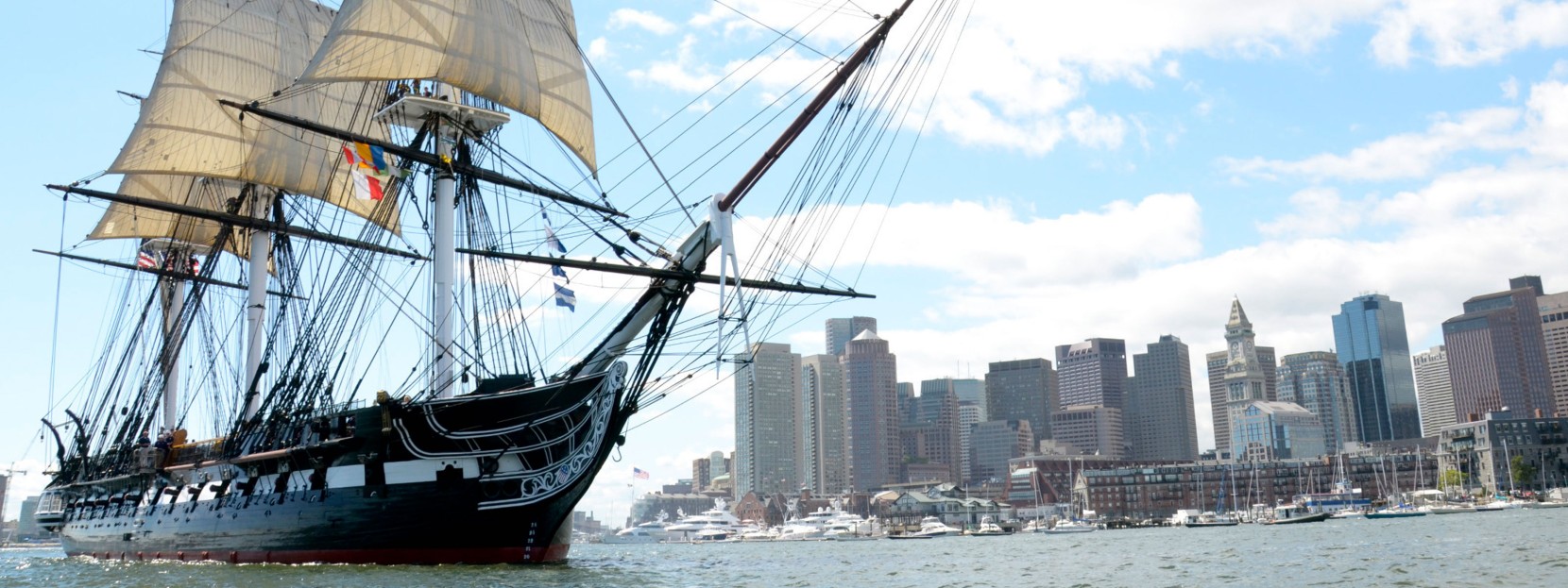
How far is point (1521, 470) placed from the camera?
182 meters

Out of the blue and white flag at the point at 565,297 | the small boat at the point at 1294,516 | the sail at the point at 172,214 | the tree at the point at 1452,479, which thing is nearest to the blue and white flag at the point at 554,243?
the blue and white flag at the point at 565,297

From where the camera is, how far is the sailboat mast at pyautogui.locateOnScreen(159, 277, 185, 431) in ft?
197

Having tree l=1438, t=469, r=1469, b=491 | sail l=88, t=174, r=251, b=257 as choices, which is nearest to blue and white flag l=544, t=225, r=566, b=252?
sail l=88, t=174, r=251, b=257

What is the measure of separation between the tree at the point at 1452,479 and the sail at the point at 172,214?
538ft

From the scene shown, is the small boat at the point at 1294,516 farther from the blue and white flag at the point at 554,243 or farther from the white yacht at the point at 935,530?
Result: the blue and white flag at the point at 554,243

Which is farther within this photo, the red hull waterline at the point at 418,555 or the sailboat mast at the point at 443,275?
the sailboat mast at the point at 443,275

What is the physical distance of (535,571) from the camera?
35.8 meters

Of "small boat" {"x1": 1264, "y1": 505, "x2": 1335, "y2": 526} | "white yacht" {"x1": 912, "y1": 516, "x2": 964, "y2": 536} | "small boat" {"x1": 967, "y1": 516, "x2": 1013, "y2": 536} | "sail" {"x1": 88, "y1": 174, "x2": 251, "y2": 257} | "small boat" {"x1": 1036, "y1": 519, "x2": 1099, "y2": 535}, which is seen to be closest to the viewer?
"sail" {"x1": 88, "y1": 174, "x2": 251, "y2": 257}

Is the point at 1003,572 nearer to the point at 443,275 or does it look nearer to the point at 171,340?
the point at 443,275

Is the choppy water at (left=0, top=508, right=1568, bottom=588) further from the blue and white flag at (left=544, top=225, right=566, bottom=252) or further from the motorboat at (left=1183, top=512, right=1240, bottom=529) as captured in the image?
the motorboat at (left=1183, top=512, right=1240, bottom=529)

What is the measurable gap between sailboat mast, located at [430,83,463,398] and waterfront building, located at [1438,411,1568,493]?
173847mm

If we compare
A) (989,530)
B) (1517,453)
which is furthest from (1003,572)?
(1517,453)

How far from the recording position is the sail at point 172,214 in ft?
202

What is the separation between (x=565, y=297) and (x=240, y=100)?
28.0 m
